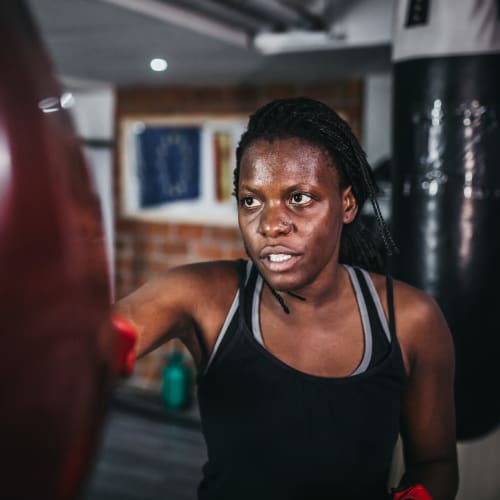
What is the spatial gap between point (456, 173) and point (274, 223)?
27.7 inches

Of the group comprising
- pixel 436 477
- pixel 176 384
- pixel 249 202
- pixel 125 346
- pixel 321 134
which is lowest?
pixel 176 384

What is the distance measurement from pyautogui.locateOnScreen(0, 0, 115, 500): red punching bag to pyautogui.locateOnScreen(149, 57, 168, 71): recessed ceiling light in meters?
2.37

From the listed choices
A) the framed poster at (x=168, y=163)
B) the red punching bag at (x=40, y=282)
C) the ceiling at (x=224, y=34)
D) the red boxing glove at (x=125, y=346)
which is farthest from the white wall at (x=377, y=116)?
the red punching bag at (x=40, y=282)

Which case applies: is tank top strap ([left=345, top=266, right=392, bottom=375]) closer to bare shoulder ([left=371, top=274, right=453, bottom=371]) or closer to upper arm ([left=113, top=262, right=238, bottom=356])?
bare shoulder ([left=371, top=274, right=453, bottom=371])

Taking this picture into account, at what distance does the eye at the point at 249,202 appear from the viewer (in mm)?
876

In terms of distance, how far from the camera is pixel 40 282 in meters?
0.32

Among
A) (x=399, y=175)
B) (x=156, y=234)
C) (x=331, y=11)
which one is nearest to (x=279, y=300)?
(x=399, y=175)

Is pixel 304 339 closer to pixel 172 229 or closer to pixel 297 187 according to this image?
pixel 297 187

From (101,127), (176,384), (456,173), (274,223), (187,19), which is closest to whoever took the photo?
(274,223)

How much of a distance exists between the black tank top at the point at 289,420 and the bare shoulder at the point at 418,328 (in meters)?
0.03

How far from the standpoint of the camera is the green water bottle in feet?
11.6

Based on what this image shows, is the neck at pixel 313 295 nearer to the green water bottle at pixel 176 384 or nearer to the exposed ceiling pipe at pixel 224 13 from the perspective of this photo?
the exposed ceiling pipe at pixel 224 13

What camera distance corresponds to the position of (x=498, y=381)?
4.83ft

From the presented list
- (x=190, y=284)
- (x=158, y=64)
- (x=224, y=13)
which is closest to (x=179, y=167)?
(x=158, y=64)
